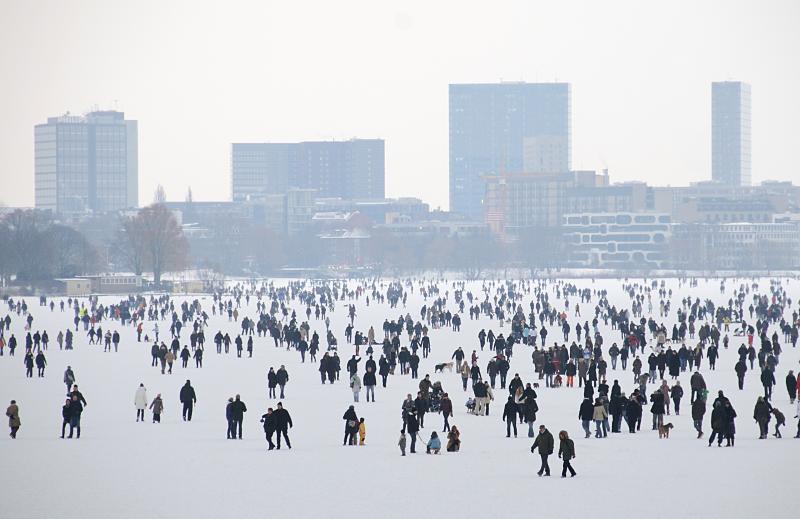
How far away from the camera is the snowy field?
60.6ft

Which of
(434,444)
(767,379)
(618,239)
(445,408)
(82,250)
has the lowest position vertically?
(434,444)

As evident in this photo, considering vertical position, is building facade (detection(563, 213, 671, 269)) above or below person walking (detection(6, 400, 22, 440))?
above

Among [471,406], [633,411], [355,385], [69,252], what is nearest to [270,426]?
[471,406]

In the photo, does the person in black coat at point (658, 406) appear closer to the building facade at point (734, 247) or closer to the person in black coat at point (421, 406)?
the person in black coat at point (421, 406)

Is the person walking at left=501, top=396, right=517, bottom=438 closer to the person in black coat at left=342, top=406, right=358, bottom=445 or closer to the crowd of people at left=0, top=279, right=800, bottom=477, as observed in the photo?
the crowd of people at left=0, top=279, right=800, bottom=477

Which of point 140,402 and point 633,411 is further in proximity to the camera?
point 140,402

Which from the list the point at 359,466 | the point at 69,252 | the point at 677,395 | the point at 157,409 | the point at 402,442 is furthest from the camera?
the point at 69,252

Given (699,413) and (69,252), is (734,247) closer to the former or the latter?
(69,252)

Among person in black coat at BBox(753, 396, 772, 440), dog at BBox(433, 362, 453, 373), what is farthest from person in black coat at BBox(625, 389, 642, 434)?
dog at BBox(433, 362, 453, 373)

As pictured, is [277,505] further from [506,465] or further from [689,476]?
[689,476]

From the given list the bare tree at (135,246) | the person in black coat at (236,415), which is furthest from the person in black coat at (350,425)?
the bare tree at (135,246)

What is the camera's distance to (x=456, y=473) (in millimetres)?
21031

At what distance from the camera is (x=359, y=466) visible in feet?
71.0

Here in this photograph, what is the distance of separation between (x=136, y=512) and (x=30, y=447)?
19.7 feet
